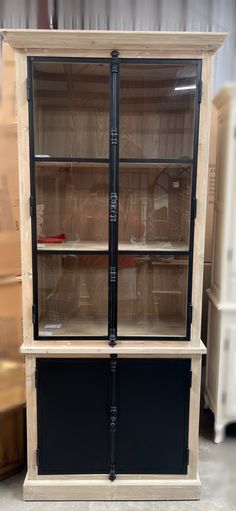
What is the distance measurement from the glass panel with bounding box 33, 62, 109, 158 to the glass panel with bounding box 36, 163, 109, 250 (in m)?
0.10

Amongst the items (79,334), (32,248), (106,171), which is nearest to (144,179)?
(106,171)

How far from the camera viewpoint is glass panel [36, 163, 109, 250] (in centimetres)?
195

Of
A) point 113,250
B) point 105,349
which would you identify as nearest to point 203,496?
Answer: point 105,349

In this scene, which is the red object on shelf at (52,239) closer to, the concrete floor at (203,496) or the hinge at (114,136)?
the hinge at (114,136)

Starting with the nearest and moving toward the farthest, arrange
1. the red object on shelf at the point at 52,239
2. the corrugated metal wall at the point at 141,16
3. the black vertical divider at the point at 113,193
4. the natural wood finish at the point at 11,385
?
the black vertical divider at the point at 113,193, the red object on shelf at the point at 52,239, the natural wood finish at the point at 11,385, the corrugated metal wall at the point at 141,16

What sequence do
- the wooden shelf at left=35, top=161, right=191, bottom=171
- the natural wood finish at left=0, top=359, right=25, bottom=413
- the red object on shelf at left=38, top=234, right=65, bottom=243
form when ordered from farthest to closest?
the natural wood finish at left=0, top=359, right=25, bottom=413 → the red object on shelf at left=38, top=234, right=65, bottom=243 → the wooden shelf at left=35, top=161, right=191, bottom=171

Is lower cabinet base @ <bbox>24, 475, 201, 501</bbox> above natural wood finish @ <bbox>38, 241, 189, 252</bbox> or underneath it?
underneath

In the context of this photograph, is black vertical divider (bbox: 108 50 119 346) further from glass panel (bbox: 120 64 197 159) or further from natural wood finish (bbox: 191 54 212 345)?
natural wood finish (bbox: 191 54 212 345)

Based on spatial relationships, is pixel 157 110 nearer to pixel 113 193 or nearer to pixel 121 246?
pixel 113 193

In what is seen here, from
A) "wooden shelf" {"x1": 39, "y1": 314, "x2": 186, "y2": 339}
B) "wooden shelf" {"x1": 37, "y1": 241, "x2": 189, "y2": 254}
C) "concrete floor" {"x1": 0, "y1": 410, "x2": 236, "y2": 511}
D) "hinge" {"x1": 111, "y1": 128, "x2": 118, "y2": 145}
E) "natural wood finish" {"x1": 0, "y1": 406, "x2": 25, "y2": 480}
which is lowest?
"concrete floor" {"x1": 0, "y1": 410, "x2": 236, "y2": 511}

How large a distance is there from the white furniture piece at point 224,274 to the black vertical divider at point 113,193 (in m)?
0.76

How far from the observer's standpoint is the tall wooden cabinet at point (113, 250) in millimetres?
1769

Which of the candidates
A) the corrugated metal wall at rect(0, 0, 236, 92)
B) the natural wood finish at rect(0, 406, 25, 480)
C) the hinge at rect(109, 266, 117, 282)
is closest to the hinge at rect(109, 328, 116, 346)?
the hinge at rect(109, 266, 117, 282)

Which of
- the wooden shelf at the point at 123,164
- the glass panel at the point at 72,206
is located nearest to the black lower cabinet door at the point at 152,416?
the glass panel at the point at 72,206
